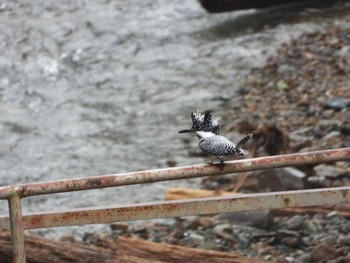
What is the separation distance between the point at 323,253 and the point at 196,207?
1.63 meters

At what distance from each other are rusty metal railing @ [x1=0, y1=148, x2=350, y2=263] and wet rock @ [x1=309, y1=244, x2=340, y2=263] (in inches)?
56.8

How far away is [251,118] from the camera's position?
306 inches

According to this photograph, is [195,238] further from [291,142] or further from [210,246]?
[291,142]

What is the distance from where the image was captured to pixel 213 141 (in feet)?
8.96

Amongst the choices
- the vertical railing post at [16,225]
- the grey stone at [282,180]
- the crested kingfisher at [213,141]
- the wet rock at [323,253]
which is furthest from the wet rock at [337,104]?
the vertical railing post at [16,225]

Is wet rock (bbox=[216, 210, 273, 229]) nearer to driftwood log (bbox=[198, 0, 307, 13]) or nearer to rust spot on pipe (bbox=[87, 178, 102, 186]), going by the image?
rust spot on pipe (bbox=[87, 178, 102, 186])

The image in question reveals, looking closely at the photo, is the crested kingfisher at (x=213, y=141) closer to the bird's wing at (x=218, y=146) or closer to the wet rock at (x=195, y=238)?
the bird's wing at (x=218, y=146)

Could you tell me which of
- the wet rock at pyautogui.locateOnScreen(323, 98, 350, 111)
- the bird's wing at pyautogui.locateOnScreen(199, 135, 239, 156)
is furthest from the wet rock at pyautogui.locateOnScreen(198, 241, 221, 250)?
the wet rock at pyautogui.locateOnScreen(323, 98, 350, 111)

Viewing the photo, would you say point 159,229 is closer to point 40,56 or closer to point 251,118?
point 251,118

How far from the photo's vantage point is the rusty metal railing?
2596 mm

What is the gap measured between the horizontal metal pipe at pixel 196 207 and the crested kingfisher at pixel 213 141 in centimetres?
16

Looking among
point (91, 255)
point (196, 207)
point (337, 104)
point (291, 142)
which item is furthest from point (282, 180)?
point (196, 207)

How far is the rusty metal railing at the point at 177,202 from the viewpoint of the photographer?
2596 mm

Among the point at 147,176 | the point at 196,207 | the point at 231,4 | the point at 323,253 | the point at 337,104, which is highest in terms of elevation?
the point at 147,176
